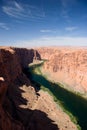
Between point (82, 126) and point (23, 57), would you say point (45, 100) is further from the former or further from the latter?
point (23, 57)

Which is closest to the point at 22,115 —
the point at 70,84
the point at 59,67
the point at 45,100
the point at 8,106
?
the point at 8,106

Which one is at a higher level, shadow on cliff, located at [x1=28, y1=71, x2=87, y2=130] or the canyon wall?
the canyon wall

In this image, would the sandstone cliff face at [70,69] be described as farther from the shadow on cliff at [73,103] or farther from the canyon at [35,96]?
the shadow on cliff at [73,103]

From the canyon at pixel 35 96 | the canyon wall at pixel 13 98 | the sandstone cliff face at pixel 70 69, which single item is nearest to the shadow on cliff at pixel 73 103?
the canyon at pixel 35 96

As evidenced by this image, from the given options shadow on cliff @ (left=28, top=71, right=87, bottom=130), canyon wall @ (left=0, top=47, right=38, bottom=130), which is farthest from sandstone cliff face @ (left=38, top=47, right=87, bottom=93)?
canyon wall @ (left=0, top=47, right=38, bottom=130)

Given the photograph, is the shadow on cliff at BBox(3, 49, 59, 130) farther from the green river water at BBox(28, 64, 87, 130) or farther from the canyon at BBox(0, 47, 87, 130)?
the green river water at BBox(28, 64, 87, 130)

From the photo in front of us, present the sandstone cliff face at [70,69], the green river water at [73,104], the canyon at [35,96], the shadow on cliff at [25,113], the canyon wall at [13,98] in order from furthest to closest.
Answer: the sandstone cliff face at [70,69], the green river water at [73,104], the shadow on cliff at [25,113], the canyon at [35,96], the canyon wall at [13,98]

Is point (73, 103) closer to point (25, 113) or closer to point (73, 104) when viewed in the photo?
point (73, 104)

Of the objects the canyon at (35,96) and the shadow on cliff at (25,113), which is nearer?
the canyon at (35,96)
